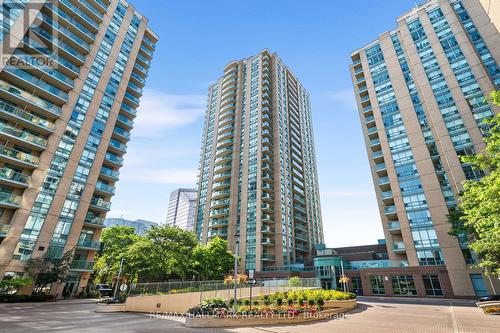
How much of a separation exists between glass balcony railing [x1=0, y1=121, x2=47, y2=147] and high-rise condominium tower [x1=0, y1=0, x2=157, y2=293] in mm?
102

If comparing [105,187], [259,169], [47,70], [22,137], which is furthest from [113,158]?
[259,169]

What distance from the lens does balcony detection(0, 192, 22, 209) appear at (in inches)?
1230

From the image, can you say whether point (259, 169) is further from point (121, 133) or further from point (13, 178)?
point (13, 178)

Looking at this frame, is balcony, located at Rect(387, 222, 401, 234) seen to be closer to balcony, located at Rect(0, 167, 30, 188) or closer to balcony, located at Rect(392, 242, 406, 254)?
balcony, located at Rect(392, 242, 406, 254)

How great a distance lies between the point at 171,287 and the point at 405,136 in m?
46.5

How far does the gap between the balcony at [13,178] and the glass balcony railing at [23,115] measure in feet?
23.5

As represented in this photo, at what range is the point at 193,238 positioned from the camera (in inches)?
1560

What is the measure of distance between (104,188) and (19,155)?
40.5ft

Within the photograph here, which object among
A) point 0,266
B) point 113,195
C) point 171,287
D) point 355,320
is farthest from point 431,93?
point 0,266

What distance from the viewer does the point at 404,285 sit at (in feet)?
130

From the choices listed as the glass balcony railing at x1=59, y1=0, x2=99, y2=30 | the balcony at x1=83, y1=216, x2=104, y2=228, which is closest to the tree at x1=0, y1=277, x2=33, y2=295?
the balcony at x1=83, y1=216, x2=104, y2=228

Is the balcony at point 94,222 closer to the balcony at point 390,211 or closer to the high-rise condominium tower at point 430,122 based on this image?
the high-rise condominium tower at point 430,122

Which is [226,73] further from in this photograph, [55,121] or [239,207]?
[55,121]

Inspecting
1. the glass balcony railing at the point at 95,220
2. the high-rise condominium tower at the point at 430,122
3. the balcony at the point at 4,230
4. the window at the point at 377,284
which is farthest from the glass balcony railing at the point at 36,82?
the window at the point at 377,284
